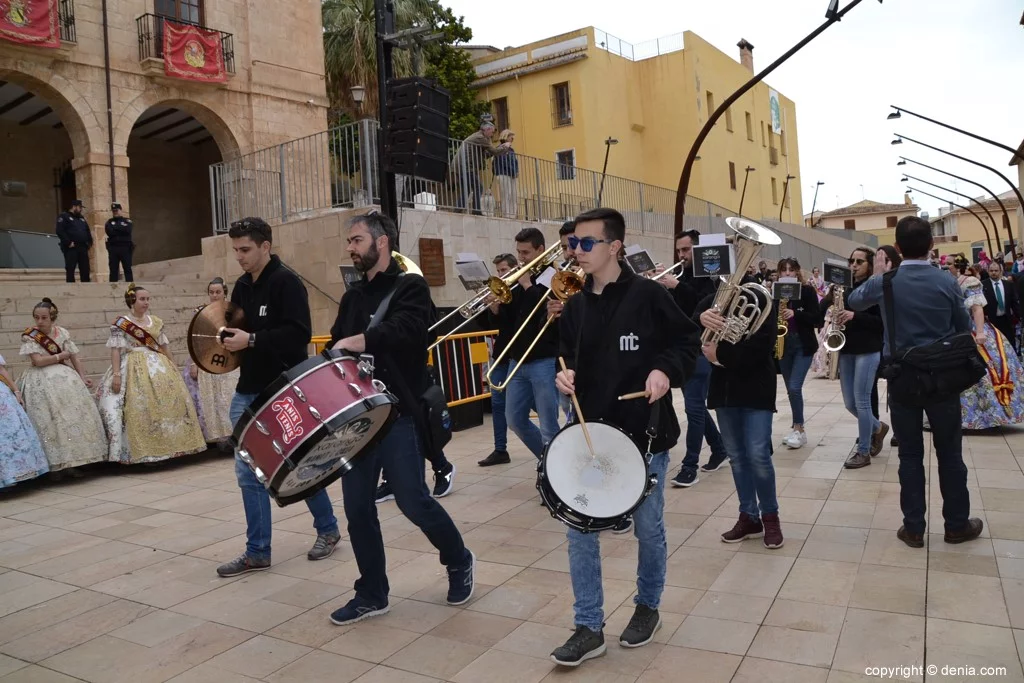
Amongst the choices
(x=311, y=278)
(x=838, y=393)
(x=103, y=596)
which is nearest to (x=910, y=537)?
(x=103, y=596)

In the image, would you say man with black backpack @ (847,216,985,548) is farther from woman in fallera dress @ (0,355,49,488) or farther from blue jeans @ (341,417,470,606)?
woman in fallera dress @ (0,355,49,488)

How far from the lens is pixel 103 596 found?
14.8ft

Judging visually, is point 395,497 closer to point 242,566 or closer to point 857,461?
point 242,566

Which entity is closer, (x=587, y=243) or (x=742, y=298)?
(x=587, y=243)

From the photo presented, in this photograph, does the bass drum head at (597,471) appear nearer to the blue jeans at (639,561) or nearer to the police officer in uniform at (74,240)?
the blue jeans at (639,561)

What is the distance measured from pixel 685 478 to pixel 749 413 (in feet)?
5.44

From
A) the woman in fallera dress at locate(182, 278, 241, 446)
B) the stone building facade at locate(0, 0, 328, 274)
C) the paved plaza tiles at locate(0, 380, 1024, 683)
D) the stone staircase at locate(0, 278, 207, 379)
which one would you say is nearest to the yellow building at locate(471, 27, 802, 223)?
the stone building facade at locate(0, 0, 328, 274)

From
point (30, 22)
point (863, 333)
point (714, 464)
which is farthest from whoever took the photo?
point (30, 22)

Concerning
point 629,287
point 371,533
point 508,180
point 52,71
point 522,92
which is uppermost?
point 522,92

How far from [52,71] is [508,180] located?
10.3 m

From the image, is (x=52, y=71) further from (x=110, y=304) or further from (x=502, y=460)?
(x=502, y=460)

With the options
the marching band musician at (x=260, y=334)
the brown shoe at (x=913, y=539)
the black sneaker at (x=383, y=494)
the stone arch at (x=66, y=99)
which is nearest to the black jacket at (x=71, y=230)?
the stone arch at (x=66, y=99)

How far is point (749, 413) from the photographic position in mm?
4824

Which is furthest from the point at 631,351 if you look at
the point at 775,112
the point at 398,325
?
the point at 775,112
